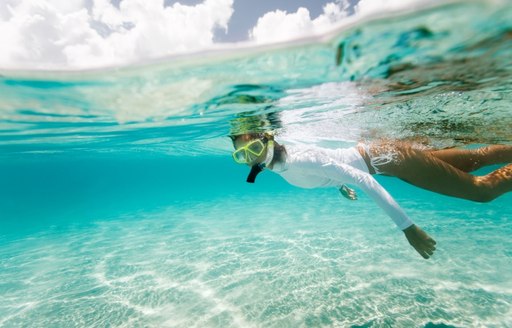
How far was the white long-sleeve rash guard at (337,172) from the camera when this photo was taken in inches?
145

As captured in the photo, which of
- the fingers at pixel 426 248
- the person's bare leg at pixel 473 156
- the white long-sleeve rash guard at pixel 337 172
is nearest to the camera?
the fingers at pixel 426 248

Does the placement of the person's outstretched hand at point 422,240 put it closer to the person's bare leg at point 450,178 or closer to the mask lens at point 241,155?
the person's bare leg at point 450,178

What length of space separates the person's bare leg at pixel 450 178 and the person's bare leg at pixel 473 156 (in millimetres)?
782

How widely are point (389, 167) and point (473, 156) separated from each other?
2067 millimetres

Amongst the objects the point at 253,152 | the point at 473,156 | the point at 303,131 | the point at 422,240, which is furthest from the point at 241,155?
the point at 303,131

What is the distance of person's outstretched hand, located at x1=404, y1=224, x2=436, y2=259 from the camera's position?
357 cm

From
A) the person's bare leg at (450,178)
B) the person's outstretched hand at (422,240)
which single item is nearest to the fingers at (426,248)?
the person's outstretched hand at (422,240)

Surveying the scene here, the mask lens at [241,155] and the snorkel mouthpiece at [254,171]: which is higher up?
the mask lens at [241,155]

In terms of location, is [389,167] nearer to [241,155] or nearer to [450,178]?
[450,178]

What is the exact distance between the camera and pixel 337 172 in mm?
4078

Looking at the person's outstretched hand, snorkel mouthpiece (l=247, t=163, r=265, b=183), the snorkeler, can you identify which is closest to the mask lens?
the snorkeler

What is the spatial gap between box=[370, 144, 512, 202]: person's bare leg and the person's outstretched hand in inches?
71.1

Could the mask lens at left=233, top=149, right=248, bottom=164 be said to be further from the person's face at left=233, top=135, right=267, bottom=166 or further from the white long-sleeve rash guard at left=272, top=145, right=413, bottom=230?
the white long-sleeve rash guard at left=272, top=145, right=413, bottom=230

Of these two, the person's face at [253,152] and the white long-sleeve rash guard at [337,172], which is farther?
the person's face at [253,152]
